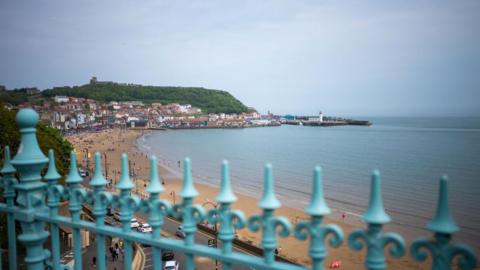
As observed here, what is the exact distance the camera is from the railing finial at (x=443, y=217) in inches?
60.0

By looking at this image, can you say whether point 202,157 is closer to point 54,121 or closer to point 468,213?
point 468,213

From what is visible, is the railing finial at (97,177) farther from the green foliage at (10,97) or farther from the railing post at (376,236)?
the green foliage at (10,97)

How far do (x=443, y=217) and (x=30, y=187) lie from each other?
2754mm

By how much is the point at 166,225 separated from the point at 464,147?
65994mm

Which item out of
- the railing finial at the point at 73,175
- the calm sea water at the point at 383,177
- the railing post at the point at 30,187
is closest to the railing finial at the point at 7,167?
the railing post at the point at 30,187

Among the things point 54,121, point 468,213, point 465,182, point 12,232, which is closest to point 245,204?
point 468,213

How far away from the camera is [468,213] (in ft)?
87.8

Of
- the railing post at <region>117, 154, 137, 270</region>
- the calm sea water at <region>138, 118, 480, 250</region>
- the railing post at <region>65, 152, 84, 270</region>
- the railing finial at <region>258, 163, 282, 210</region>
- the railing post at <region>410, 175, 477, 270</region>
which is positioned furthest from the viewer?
the calm sea water at <region>138, 118, 480, 250</region>

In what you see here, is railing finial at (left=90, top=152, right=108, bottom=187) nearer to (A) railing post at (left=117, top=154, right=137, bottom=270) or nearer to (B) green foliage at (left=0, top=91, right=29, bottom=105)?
(A) railing post at (left=117, top=154, right=137, bottom=270)

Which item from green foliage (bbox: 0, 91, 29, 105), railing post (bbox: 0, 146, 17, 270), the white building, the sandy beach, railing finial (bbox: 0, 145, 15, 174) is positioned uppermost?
the white building

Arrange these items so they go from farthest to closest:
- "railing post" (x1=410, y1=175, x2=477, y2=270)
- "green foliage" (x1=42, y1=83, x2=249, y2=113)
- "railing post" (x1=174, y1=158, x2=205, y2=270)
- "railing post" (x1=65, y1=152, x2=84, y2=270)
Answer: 1. "green foliage" (x1=42, y1=83, x2=249, y2=113)
2. "railing post" (x1=65, y1=152, x2=84, y2=270)
3. "railing post" (x1=174, y1=158, x2=205, y2=270)
4. "railing post" (x1=410, y1=175, x2=477, y2=270)

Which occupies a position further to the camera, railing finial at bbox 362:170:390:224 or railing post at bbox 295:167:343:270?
railing post at bbox 295:167:343:270

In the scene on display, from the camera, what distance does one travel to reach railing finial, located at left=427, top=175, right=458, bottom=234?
60.0 inches

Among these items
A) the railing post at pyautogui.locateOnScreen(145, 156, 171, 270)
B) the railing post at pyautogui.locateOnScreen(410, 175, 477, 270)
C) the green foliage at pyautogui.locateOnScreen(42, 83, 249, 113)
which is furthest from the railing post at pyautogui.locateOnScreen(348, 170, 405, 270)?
the green foliage at pyautogui.locateOnScreen(42, 83, 249, 113)
